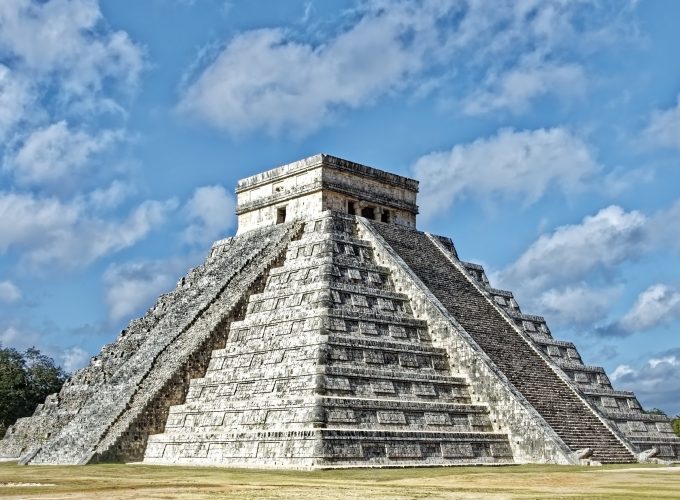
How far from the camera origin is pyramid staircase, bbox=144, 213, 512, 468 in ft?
54.2

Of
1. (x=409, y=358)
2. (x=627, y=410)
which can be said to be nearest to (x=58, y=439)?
(x=409, y=358)

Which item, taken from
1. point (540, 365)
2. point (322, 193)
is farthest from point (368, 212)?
point (540, 365)

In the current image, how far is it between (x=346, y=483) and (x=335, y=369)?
5.21m

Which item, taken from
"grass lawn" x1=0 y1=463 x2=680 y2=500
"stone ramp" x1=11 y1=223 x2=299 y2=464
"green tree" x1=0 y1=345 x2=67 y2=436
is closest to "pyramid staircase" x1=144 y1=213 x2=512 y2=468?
"stone ramp" x1=11 y1=223 x2=299 y2=464

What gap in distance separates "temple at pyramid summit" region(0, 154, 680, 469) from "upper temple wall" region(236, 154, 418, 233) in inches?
2.2

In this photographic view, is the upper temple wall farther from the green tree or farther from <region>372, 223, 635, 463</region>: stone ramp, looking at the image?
the green tree

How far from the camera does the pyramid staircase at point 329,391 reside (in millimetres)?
16531

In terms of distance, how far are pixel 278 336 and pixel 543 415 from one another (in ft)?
19.6

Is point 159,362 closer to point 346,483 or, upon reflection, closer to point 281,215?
point 281,215

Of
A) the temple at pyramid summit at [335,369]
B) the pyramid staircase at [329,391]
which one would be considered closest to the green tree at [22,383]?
the temple at pyramid summit at [335,369]

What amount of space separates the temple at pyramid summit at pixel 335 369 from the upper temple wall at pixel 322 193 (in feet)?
0.18

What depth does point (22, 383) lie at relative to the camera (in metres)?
34.1

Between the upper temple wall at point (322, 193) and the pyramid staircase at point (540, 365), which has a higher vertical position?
the upper temple wall at point (322, 193)

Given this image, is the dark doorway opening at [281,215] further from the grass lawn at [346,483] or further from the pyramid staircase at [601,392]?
the grass lawn at [346,483]
